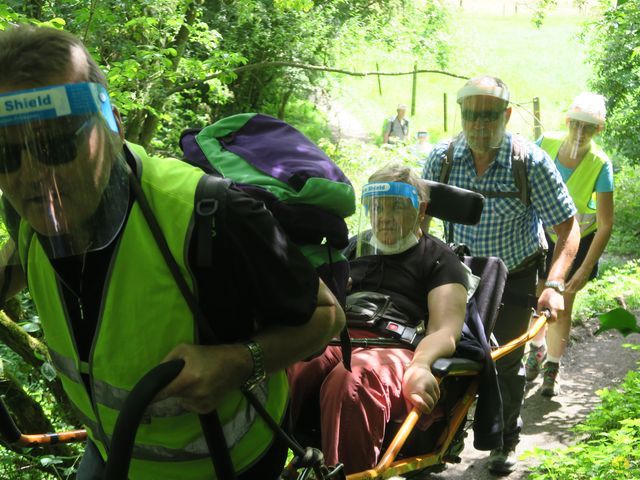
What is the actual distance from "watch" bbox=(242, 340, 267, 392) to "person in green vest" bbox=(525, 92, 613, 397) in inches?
165

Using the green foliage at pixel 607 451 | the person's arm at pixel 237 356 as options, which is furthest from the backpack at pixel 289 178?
the green foliage at pixel 607 451

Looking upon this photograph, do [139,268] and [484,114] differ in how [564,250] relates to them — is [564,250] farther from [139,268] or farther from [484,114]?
[139,268]

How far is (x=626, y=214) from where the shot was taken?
13109mm

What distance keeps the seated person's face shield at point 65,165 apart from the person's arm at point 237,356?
308 mm

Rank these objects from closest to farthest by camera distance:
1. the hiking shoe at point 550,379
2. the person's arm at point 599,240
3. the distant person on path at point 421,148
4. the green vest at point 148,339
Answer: the green vest at point 148,339
the person's arm at point 599,240
the hiking shoe at point 550,379
the distant person on path at point 421,148

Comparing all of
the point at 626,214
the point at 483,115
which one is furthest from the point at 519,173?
the point at 626,214

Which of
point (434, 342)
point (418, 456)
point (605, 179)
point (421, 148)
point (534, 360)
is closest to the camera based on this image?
point (418, 456)

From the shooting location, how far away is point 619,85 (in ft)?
41.1

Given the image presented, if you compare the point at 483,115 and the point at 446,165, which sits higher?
the point at 483,115

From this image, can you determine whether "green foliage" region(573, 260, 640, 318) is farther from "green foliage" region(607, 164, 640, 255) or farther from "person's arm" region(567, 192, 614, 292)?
"person's arm" region(567, 192, 614, 292)

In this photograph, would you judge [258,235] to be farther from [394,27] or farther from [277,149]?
[394,27]

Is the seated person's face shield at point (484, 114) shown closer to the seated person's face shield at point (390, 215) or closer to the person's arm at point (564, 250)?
the person's arm at point (564, 250)

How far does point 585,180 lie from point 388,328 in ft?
9.52

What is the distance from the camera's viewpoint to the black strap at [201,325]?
1423mm
